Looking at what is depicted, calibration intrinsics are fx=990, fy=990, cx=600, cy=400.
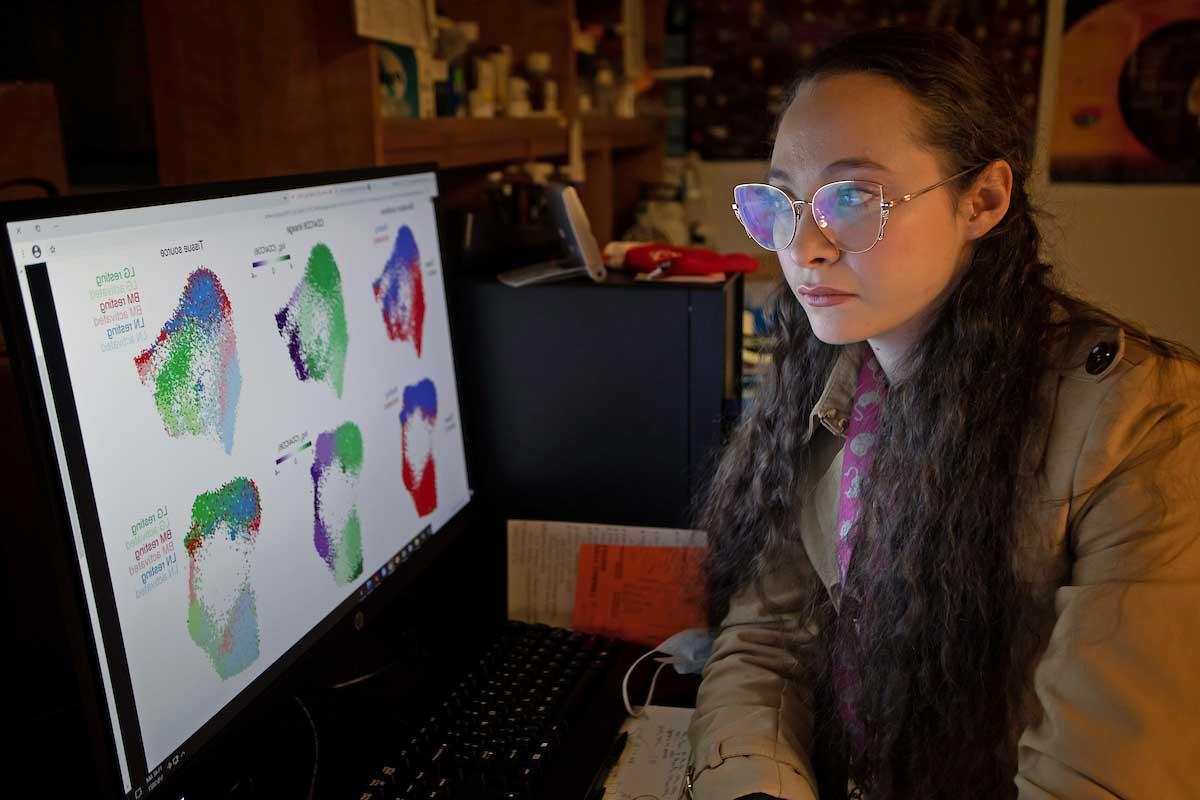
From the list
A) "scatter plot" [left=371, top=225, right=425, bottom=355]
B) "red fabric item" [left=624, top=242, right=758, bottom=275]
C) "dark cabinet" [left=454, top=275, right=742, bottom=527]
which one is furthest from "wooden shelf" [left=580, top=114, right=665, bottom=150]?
"scatter plot" [left=371, top=225, right=425, bottom=355]

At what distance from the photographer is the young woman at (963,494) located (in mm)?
677

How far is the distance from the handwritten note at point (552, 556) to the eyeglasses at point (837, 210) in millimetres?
420

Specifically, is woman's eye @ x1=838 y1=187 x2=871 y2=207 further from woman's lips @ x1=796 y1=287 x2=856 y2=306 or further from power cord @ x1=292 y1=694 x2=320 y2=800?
power cord @ x1=292 y1=694 x2=320 y2=800

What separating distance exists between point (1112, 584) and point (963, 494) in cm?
13

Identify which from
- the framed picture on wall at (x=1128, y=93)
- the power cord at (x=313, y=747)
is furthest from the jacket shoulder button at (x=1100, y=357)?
the framed picture on wall at (x=1128, y=93)

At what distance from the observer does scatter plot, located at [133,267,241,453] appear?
66 centimetres

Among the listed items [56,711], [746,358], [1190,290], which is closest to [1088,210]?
[1190,290]

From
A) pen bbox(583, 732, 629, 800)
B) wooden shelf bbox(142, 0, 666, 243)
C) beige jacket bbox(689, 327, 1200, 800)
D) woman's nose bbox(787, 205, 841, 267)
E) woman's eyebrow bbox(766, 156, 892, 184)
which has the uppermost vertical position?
wooden shelf bbox(142, 0, 666, 243)

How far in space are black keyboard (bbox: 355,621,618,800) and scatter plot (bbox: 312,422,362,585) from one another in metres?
0.16

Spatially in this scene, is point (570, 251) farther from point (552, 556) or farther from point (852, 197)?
point (852, 197)

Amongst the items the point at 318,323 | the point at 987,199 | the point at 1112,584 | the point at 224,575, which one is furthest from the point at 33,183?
the point at 1112,584

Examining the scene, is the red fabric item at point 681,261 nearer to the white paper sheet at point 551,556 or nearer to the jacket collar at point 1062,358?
the white paper sheet at point 551,556

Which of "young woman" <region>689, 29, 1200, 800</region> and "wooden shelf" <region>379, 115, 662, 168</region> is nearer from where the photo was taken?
"young woman" <region>689, 29, 1200, 800</region>

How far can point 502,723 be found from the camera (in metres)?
0.85
